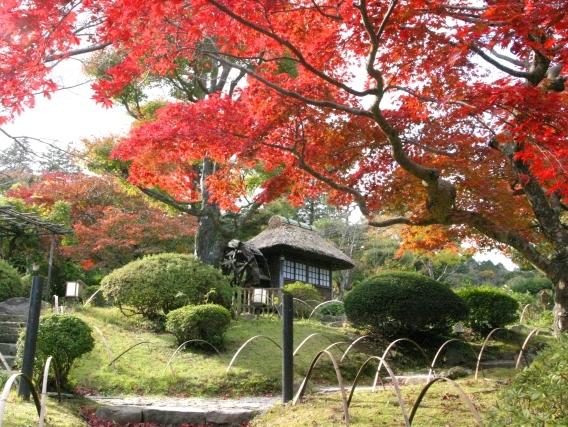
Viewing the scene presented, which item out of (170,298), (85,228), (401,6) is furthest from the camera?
(85,228)

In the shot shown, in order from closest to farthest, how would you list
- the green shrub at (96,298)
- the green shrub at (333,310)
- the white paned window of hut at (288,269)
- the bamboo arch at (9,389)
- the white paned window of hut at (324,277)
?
the bamboo arch at (9,389), the green shrub at (96,298), the green shrub at (333,310), the white paned window of hut at (288,269), the white paned window of hut at (324,277)

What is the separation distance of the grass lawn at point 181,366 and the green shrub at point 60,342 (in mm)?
658

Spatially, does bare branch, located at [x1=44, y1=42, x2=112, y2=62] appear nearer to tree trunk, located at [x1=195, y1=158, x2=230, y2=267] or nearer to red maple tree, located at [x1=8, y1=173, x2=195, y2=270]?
tree trunk, located at [x1=195, y1=158, x2=230, y2=267]

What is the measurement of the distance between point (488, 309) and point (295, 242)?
8.77m

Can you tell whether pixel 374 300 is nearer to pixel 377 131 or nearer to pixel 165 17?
pixel 377 131

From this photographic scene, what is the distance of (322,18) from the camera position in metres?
7.81

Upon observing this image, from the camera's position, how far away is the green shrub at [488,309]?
14.8 metres

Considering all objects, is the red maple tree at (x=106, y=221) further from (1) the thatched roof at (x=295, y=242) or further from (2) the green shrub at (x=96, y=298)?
(1) the thatched roof at (x=295, y=242)

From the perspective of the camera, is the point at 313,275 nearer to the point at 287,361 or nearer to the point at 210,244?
the point at 210,244

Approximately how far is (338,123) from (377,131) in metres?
0.70

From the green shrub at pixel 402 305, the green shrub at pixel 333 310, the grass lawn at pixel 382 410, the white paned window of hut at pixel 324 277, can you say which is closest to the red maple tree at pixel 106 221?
the white paned window of hut at pixel 324 277

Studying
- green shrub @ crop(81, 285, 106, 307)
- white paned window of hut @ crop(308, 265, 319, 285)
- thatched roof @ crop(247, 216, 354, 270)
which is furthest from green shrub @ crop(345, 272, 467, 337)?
white paned window of hut @ crop(308, 265, 319, 285)

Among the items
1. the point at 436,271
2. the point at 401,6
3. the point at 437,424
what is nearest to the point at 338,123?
the point at 401,6

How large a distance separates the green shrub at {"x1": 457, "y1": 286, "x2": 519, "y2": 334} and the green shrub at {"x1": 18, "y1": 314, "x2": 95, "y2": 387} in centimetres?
1071
